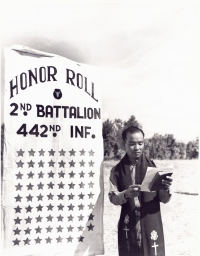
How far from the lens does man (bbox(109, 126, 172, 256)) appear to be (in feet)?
9.66

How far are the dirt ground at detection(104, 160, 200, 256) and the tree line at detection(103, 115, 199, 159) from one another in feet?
0.21

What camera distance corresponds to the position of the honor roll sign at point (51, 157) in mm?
2803

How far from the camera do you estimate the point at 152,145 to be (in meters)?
3.05

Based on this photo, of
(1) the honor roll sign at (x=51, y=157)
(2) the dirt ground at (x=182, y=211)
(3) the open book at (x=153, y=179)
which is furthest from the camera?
(2) the dirt ground at (x=182, y=211)

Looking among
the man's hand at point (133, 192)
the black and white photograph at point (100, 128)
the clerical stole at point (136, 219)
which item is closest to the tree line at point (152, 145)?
the black and white photograph at point (100, 128)

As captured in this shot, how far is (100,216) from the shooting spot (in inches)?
117

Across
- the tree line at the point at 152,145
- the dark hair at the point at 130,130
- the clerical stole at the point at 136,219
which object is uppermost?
the dark hair at the point at 130,130

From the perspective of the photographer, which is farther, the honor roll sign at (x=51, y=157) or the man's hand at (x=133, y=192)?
the man's hand at (x=133, y=192)

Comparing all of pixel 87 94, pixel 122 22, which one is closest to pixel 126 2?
pixel 122 22

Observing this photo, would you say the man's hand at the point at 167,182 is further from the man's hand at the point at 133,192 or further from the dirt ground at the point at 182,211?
the man's hand at the point at 133,192

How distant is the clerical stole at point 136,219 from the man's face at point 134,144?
0.05 m

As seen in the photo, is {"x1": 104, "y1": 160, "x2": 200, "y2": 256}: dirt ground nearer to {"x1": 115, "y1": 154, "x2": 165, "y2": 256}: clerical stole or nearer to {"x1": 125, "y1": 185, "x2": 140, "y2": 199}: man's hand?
{"x1": 115, "y1": 154, "x2": 165, "y2": 256}: clerical stole

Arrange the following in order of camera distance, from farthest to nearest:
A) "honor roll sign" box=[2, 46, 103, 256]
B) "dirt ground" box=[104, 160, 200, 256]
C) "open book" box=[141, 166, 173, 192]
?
→ "dirt ground" box=[104, 160, 200, 256] < "open book" box=[141, 166, 173, 192] < "honor roll sign" box=[2, 46, 103, 256]

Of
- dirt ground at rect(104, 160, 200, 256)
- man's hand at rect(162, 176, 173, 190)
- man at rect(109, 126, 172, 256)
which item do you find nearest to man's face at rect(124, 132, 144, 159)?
man at rect(109, 126, 172, 256)
